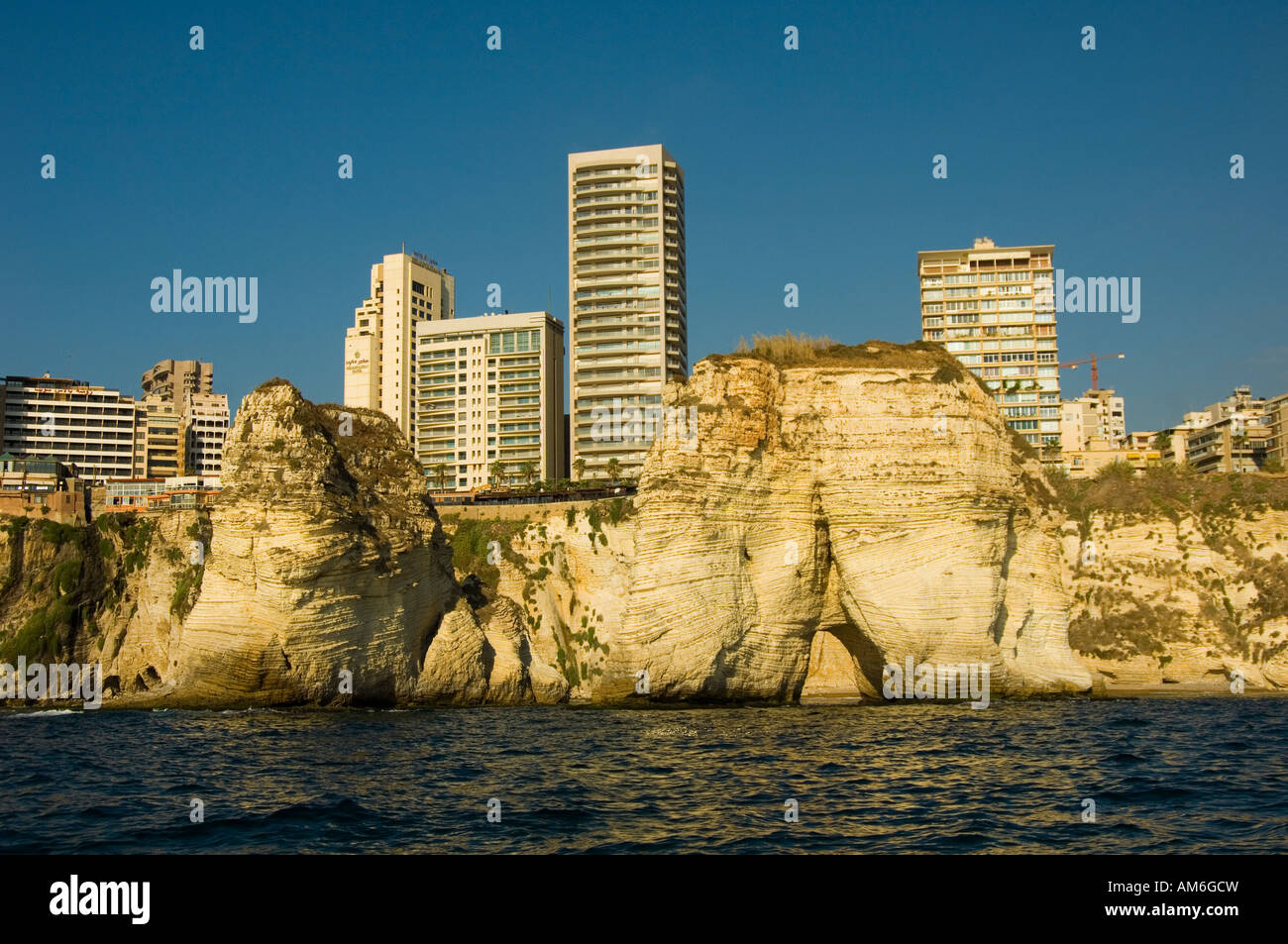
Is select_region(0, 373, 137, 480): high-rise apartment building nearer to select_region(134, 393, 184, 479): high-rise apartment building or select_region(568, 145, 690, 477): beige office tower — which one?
select_region(134, 393, 184, 479): high-rise apartment building

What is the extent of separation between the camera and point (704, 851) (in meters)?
14.8

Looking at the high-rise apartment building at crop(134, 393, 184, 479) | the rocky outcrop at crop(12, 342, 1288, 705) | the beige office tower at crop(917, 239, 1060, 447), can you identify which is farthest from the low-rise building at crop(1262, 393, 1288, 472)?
the high-rise apartment building at crop(134, 393, 184, 479)

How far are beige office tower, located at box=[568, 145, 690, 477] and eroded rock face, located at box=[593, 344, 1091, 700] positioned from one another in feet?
234

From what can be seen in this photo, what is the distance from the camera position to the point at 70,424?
12912 cm

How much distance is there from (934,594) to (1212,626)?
61.2 feet

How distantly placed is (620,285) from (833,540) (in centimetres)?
7854

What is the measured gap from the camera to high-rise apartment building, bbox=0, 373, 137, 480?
415ft

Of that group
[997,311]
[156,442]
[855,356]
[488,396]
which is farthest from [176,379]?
[855,356]

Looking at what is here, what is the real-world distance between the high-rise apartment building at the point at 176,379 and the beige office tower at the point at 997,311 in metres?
105

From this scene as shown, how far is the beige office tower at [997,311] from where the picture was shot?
12000cm

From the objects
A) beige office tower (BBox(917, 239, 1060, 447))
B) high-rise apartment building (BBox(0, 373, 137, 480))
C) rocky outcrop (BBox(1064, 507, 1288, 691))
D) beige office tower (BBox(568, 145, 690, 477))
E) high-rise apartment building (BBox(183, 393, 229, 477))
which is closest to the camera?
rocky outcrop (BBox(1064, 507, 1288, 691))

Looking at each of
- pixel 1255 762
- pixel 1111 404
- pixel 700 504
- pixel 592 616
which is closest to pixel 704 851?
pixel 1255 762

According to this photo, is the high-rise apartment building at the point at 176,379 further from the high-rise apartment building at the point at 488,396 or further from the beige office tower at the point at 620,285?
the beige office tower at the point at 620,285
